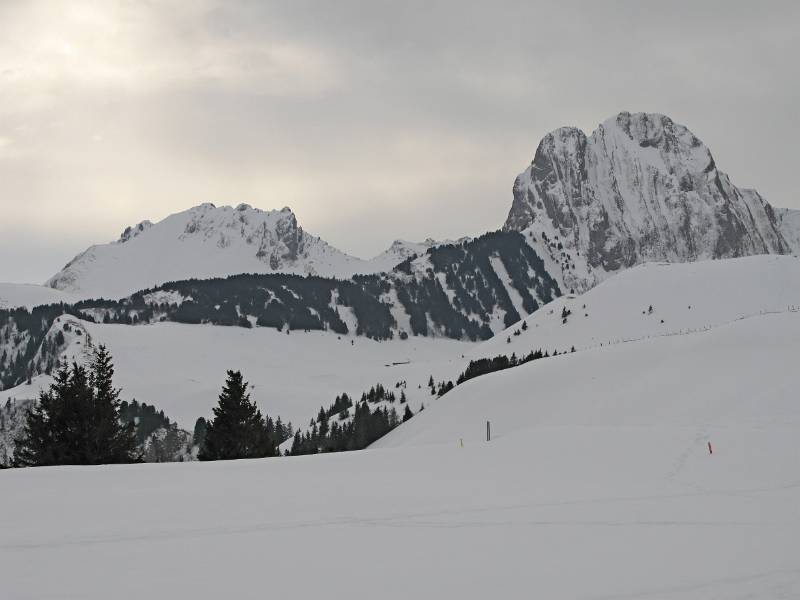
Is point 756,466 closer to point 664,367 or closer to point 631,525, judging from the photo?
point 631,525

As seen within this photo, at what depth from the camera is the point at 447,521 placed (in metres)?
15.3

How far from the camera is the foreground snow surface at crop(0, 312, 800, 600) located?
10.9 m

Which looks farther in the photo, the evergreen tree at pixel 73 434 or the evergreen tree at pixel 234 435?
the evergreen tree at pixel 234 435

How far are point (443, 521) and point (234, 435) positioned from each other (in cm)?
3259

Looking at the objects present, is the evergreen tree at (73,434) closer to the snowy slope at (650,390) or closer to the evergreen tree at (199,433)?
the snowy slope at (650,390)

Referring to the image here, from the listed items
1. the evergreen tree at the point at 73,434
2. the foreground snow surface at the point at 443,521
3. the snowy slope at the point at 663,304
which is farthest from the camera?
the snowy slope at the point at 663,304

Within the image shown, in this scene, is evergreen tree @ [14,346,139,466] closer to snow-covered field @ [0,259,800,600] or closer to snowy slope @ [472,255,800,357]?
snow-covered field @ [0,259,800,600]

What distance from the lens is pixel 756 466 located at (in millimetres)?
23078

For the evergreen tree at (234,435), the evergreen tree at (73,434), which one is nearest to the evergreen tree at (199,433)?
the evergreen tree at (234,435)

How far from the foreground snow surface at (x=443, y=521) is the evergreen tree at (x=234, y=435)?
17.6m

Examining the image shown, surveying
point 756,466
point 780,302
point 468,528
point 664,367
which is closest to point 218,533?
point 468,528

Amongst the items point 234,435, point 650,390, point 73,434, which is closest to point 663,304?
point 650,390

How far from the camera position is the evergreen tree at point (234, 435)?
148 feet

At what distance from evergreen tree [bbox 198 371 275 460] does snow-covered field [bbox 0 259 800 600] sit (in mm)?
17142
